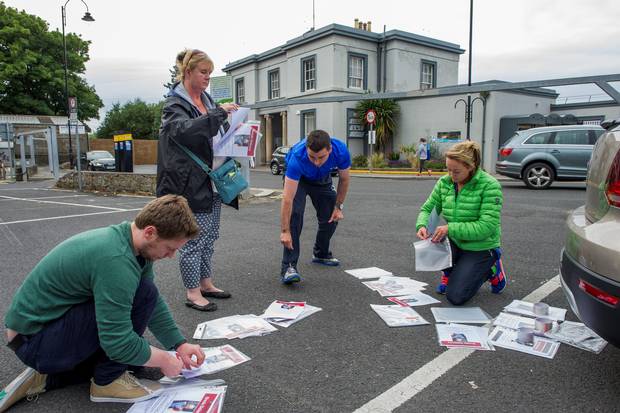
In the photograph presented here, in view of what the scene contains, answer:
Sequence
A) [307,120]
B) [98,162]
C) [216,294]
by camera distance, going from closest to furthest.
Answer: [216,294] → [98,162] → [307,120]

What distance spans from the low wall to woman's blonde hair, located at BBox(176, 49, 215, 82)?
387 inches

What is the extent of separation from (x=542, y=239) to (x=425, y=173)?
1407 cm

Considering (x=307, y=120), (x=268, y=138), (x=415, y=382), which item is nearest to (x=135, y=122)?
(x=268, y=138)

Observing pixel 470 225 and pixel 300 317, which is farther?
pixel 470 225

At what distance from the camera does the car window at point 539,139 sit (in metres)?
12.3

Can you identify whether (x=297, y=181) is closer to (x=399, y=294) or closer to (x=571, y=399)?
(x=399, y=294)

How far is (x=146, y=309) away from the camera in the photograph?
231 cm

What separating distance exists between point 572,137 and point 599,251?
1146 centimetres

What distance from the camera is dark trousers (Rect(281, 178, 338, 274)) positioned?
14.2ft

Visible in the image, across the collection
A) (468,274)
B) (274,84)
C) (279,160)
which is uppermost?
(274,84)

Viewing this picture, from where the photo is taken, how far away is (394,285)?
167 inches

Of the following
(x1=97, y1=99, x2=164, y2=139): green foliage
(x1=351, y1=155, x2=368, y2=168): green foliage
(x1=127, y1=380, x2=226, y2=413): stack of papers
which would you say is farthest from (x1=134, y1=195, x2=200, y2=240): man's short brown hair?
(x1=97, y1=99, x2=164, y2=139): green foliage

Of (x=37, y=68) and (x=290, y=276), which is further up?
(x=37, y=68)

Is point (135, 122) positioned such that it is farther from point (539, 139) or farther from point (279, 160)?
point (539, 139)
